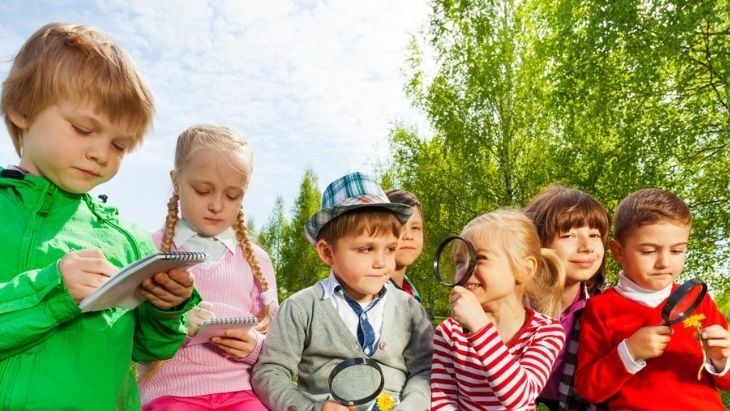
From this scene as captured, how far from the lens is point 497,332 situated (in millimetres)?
3010

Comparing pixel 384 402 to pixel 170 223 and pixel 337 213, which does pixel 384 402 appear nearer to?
pixel 337 213

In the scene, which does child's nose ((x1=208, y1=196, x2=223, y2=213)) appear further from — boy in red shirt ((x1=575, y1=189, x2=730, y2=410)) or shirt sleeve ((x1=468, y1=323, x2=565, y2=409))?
boy in red shirt ((x1=575, y1=189, x2=730, y2=410))

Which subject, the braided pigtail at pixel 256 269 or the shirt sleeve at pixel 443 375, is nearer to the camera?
the shirt sleeve at pixel 443 375

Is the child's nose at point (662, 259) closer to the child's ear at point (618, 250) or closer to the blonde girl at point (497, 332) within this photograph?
the child's ear at point (618, 250)

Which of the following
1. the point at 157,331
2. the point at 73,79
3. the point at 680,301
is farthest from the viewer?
the point at 680,301

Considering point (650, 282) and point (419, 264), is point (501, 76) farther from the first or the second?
point (650, 282)

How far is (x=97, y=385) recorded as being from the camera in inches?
96.2

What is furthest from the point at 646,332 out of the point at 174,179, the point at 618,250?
the point at 174,179

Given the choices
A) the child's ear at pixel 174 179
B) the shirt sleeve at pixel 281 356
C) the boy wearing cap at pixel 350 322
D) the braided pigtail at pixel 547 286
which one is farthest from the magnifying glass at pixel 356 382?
the child's ear at pixel 174 179

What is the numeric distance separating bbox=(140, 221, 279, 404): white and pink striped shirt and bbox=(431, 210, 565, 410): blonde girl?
1.08 m

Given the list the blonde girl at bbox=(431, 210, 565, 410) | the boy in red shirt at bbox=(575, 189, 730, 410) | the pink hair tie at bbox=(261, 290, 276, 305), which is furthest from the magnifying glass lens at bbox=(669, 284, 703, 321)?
the pink hair tie at bbox=(261, 290, 276, 305)

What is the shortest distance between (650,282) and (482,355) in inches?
46.0

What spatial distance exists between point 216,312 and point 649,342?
2.26 m

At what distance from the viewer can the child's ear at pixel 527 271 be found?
336cm
